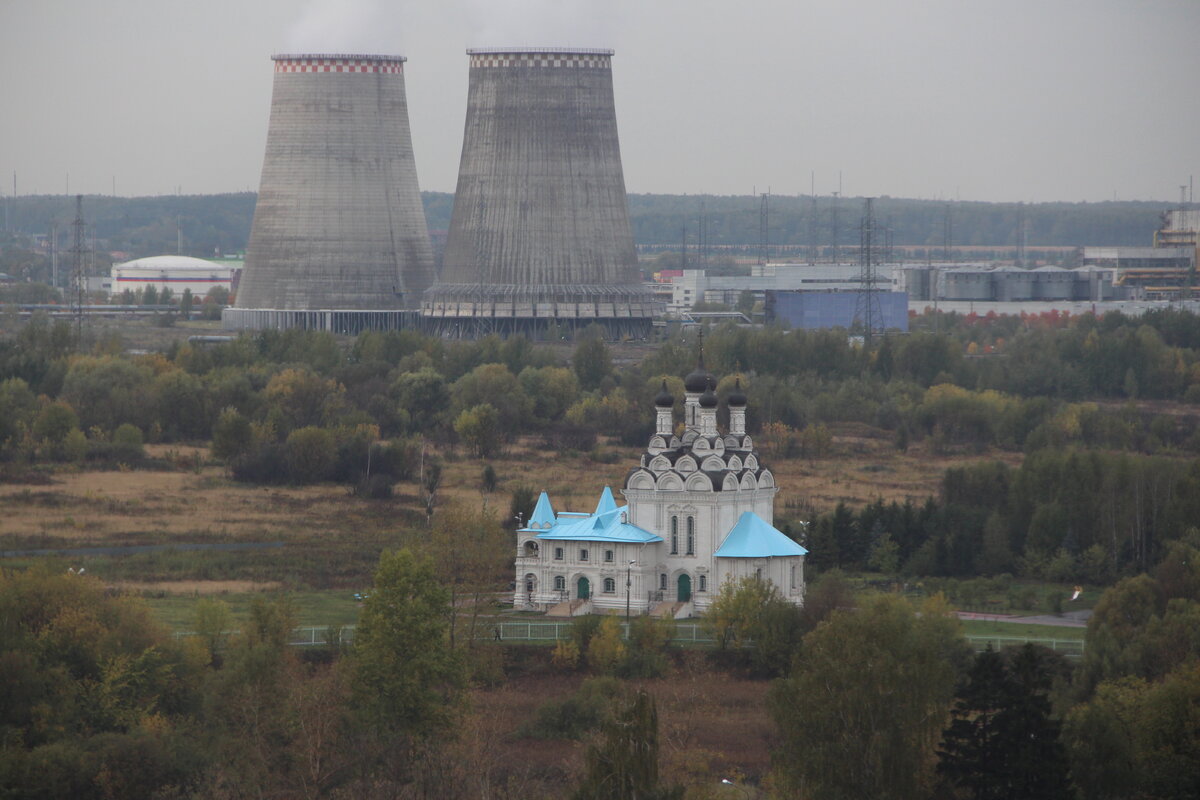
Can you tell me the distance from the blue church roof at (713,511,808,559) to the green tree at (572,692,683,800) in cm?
1393

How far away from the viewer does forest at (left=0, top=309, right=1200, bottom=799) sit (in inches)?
1017

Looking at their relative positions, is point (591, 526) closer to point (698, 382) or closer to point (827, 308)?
point (698, 382)

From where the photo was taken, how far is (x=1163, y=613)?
3378 cm

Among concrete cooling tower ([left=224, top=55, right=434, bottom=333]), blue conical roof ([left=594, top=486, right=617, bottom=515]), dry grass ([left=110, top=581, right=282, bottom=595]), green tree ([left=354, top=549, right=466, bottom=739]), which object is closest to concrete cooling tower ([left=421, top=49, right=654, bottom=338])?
concrete cooling tower ([left=224, top=55, right=434, bottom=333])

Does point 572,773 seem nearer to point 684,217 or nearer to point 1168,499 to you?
point 1168,499

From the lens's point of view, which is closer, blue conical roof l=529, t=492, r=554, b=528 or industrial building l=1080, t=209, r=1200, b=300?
blue conical roof l=529, t=492, r=554, b=528

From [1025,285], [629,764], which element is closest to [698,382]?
[629,764]

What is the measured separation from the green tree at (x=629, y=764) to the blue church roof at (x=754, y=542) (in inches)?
549

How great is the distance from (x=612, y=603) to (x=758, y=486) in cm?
309

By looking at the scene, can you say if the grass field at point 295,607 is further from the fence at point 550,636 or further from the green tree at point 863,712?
the green tree at point 863,712

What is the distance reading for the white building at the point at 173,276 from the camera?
419 ft

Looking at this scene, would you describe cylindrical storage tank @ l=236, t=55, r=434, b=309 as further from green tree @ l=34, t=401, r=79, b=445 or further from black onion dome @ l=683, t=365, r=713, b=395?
black onion dome @ l=683, t=365, r=713, b=395

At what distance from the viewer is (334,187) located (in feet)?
247

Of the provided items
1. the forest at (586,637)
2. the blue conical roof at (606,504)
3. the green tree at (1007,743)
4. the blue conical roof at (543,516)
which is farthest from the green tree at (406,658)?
the blue conical roof at (606,504)
